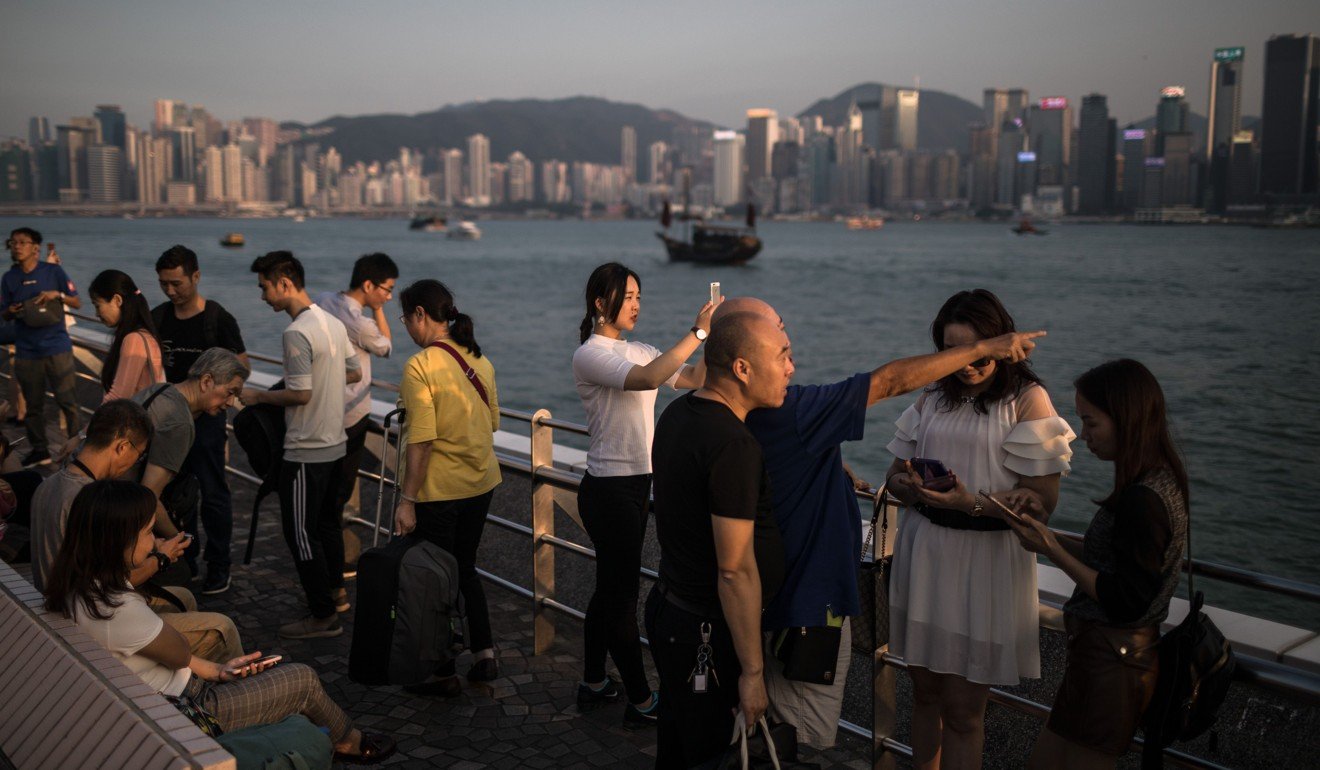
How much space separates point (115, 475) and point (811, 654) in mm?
2691

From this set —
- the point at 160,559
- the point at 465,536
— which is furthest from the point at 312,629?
the point at 160,559

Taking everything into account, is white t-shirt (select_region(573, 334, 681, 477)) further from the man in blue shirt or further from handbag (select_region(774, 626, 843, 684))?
the man in blue shirt

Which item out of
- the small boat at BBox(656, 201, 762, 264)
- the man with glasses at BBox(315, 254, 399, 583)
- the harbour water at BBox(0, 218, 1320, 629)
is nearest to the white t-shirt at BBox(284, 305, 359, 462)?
the man with glasses at BBox(315, 254, 399, 583)

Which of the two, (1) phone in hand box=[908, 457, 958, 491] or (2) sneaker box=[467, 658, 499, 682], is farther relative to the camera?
(2) sneaker box=[467, 658, 499, 682]

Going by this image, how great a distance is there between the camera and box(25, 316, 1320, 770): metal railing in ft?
8.11

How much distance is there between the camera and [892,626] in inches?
121

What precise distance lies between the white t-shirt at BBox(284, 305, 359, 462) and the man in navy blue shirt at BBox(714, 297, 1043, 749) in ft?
9.37

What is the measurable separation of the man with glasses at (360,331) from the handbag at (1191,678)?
13.3 feet

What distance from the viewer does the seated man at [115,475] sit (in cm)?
355

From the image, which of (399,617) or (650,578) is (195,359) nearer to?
(399,617)

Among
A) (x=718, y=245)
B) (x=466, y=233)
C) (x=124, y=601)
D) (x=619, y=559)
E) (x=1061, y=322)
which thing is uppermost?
(x=466, y=233)

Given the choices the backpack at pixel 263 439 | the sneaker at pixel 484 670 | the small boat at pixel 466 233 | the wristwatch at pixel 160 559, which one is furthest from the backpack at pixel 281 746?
the small boat at pixel 466 233

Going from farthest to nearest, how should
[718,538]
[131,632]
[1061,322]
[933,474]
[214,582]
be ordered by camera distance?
[1061,322] → [214,582] → [131,632] → [933,474] → [718,538]

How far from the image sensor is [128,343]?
5.29 m
